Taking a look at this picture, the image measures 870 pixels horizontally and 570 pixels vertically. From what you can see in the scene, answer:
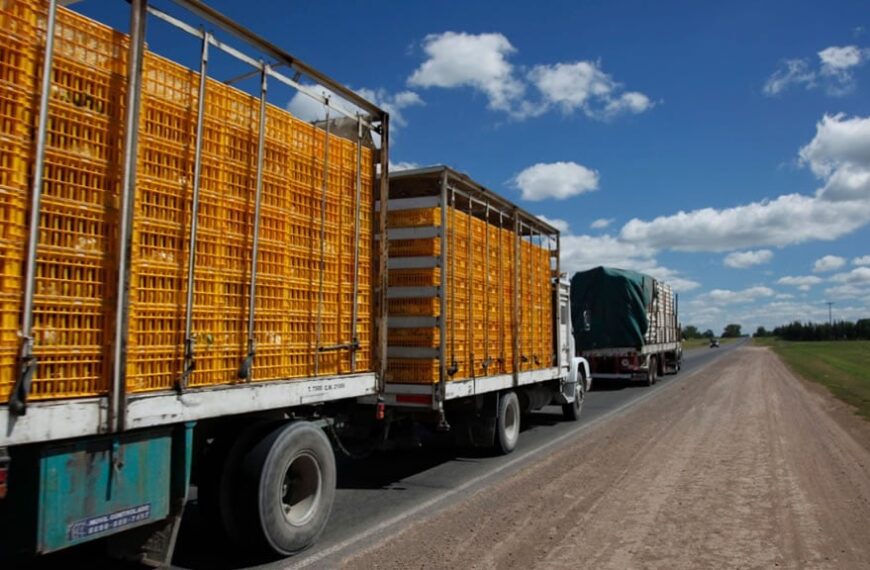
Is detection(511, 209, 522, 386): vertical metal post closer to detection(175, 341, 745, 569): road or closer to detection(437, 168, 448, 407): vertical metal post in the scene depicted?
detection(175, 341, 745, 569): road

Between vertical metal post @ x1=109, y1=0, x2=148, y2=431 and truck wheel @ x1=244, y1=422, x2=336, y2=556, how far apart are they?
128 centimetres

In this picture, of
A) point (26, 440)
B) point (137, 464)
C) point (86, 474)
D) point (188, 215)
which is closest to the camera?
point (26, 440)

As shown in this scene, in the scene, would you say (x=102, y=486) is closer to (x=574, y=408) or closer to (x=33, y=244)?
(x=33, y=244)

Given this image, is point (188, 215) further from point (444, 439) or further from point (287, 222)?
point (444, 439)

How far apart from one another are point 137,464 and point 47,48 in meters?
2.38

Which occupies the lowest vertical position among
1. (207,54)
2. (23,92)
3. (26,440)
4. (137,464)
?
(137,464)

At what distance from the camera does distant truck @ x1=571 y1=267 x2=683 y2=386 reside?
861 inches

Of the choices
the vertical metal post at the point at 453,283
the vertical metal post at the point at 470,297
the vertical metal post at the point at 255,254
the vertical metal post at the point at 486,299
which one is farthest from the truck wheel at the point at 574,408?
the vertical metal post at the point at 255,254

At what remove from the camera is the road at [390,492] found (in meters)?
5.07

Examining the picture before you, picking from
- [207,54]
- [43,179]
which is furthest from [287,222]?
[43,179]

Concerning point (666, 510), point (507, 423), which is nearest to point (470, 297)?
point (507, 423)

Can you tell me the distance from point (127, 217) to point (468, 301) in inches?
203

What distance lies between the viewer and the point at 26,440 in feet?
10.6

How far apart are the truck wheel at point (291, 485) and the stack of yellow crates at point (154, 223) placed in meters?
0.52
